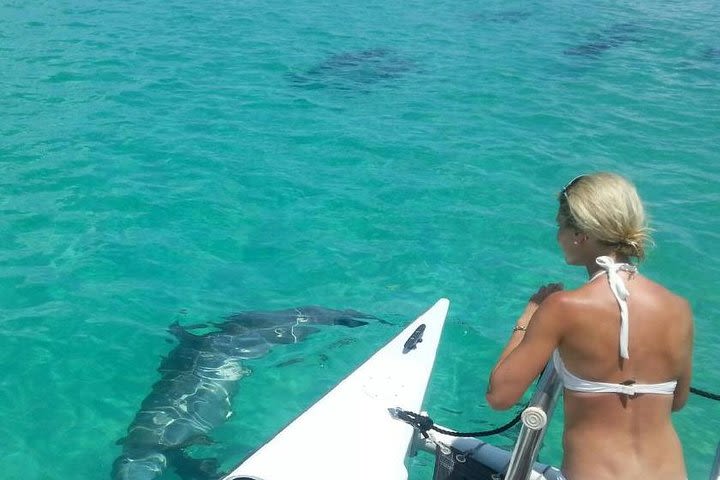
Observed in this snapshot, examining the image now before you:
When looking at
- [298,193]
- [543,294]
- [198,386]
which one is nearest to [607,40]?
[298,193]

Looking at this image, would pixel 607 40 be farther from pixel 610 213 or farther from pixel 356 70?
pixel 610 213

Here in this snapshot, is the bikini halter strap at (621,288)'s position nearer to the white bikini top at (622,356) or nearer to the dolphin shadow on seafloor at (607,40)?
the white bikini top at (622,356)

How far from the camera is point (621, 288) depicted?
239 cm

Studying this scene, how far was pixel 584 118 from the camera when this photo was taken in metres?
11.4

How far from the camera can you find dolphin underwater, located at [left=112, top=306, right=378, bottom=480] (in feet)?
15.8

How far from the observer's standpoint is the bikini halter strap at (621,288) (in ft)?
7.82

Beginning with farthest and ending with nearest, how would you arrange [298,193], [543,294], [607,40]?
[607,40], [298,193], [543,294]

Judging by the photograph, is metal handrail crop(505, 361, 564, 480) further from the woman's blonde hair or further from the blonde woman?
the woman's blonde hair

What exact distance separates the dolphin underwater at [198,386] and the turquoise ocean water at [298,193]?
0.16 m

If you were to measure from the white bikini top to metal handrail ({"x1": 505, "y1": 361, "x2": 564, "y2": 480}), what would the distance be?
0.06 meters

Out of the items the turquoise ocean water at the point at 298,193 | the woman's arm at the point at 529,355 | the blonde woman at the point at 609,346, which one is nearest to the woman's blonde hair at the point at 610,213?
the blonde woman at the point at 609,346

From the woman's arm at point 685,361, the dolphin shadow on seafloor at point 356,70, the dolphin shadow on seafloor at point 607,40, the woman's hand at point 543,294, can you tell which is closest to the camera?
the woman's arm at point 685,361

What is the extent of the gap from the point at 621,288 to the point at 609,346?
0.67ft

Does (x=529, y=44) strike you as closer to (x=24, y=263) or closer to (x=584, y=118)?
(x=584, y=118)
